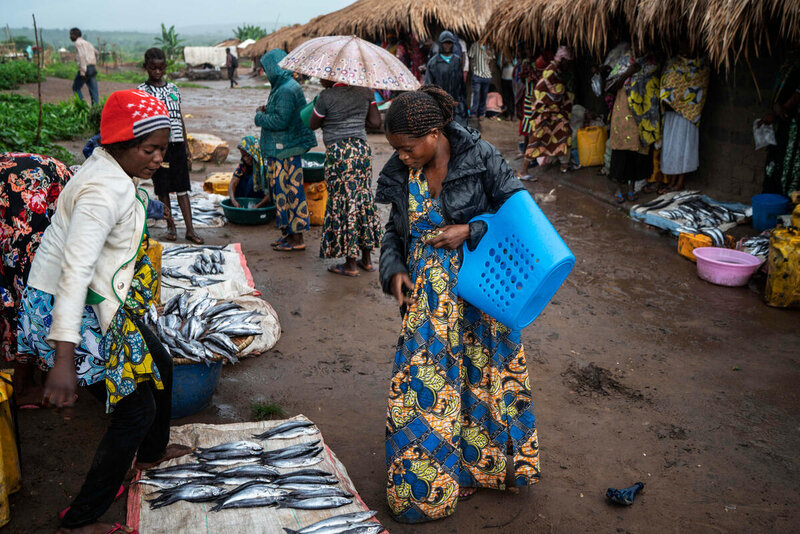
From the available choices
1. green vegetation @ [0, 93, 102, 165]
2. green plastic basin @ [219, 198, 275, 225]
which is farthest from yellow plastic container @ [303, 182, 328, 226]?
green vegetation @ [0, 93, 102, 165]

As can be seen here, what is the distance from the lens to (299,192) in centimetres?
646

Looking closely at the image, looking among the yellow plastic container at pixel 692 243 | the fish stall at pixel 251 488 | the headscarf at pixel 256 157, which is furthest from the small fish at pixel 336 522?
the headscarf at pixel 256 157

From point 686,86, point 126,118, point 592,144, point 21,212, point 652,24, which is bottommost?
point 21,212

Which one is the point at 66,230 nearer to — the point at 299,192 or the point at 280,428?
the point at 280,428

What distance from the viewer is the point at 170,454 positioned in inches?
117

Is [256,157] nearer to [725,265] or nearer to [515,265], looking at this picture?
[725,265]

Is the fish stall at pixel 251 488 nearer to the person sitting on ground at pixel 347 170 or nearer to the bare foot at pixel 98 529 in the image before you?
the bare foot at pixel 98 529

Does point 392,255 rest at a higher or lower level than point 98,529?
higher

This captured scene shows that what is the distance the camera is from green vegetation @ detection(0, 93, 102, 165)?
28.6ft

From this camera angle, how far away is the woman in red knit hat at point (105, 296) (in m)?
2.02

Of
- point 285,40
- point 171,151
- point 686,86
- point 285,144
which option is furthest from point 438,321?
point 285,40

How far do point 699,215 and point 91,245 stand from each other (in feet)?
22.2

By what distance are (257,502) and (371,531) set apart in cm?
54

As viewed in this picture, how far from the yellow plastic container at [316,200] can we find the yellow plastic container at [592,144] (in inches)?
176
